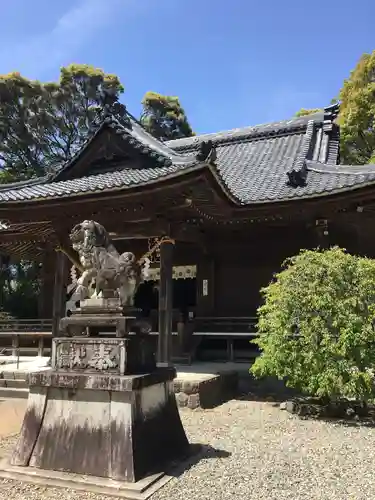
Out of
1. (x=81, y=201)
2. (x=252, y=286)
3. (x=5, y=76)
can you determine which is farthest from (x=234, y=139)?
(x=5, y=76)

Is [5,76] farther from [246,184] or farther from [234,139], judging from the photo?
[246,184]

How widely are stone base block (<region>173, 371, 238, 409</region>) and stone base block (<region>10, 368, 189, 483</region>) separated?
2.98 metres

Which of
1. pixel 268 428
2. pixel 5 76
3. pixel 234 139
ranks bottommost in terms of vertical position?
pixel 268 428

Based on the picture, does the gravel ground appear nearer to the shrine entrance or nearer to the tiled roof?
the tiled roof

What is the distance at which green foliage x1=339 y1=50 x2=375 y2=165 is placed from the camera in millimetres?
22469

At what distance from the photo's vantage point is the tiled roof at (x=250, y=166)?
9.80m

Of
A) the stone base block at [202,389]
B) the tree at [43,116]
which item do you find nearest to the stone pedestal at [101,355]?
the stone base block at [202,389]

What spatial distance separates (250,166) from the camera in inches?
552

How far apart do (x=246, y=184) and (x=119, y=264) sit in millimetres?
7341

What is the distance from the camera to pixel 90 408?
4.74 metres

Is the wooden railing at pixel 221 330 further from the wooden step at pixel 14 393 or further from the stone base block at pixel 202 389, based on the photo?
the wooden step at pixel 14 393

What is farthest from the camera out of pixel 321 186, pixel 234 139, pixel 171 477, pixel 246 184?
pixel 234 139

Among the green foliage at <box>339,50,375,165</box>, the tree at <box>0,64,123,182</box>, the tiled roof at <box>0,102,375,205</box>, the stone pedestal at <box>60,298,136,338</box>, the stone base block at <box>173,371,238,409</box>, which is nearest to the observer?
the stone pedestal at <box>60,298,136,338</box>

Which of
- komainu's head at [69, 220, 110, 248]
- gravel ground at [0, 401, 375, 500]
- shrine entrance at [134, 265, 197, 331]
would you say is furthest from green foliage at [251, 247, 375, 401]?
shrine entrance at [134, 265, 197, 331]
